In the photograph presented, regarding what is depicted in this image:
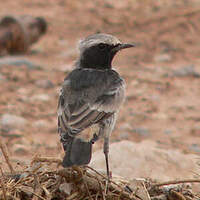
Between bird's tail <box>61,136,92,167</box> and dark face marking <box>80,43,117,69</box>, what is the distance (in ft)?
4.14

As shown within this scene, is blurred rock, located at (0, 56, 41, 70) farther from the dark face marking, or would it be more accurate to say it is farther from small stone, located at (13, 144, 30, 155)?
the dark face marking

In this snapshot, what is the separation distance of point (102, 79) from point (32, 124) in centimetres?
335

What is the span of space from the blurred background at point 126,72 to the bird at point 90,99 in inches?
27.8

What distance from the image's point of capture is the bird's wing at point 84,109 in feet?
15.9

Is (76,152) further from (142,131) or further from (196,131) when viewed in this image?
(196,131)

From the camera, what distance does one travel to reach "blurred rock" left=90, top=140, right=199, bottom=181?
5.92 meters

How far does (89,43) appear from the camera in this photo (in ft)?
18.6

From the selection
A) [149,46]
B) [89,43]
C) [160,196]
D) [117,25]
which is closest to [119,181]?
[160,196]

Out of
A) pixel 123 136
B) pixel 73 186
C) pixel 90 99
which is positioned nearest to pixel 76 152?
pixel 73 186

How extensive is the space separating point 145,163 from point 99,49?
53.3 inches

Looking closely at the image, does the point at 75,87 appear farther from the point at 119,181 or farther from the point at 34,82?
the point at 34,82

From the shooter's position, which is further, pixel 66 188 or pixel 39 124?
pixel 39 124

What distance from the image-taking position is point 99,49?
5.68 m

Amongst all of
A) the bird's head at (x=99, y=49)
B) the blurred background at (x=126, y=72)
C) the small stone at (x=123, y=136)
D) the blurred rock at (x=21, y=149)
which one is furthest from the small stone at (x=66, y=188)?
the small stone at (x=123, y=136)
